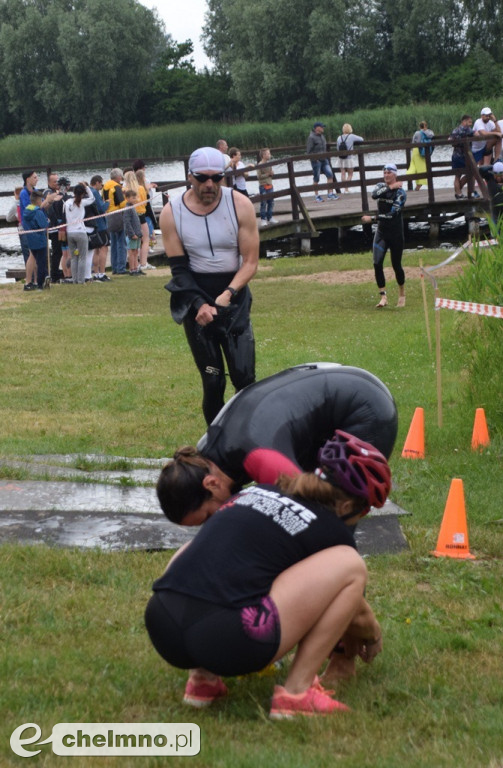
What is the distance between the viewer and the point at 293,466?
13.2 ft

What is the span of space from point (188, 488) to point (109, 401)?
22.1 ft

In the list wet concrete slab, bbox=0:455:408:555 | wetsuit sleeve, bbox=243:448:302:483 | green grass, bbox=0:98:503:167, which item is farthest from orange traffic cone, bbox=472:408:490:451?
green grass, bbox=0:98:503:167

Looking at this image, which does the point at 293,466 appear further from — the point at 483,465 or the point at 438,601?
the point at 483,465

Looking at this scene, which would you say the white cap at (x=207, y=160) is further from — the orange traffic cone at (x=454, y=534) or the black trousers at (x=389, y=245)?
the black trousers at (x=389, y=245)

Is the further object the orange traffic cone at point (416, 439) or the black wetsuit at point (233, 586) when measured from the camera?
the orange traffic cone at point (416, 439)

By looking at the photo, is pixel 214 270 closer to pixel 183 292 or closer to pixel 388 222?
pixel 183 292

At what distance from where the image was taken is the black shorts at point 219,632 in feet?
11.8

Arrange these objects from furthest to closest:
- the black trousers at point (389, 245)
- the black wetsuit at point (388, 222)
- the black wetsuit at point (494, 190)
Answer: the black wetsuit at point (494, 190)
the black trousers at point (389, 245)
the black wetsuit at point (388, 222)

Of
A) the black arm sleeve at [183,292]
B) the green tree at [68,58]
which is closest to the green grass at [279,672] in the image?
the black arm sleeve at [183,292]

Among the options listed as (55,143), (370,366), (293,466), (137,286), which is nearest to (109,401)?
(370,366)

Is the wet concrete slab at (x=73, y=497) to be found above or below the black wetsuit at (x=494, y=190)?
above

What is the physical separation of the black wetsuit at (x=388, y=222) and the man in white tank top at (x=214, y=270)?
9.57m

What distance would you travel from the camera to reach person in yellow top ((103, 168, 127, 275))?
21.3 metres

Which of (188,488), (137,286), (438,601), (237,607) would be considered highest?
(188,488)
